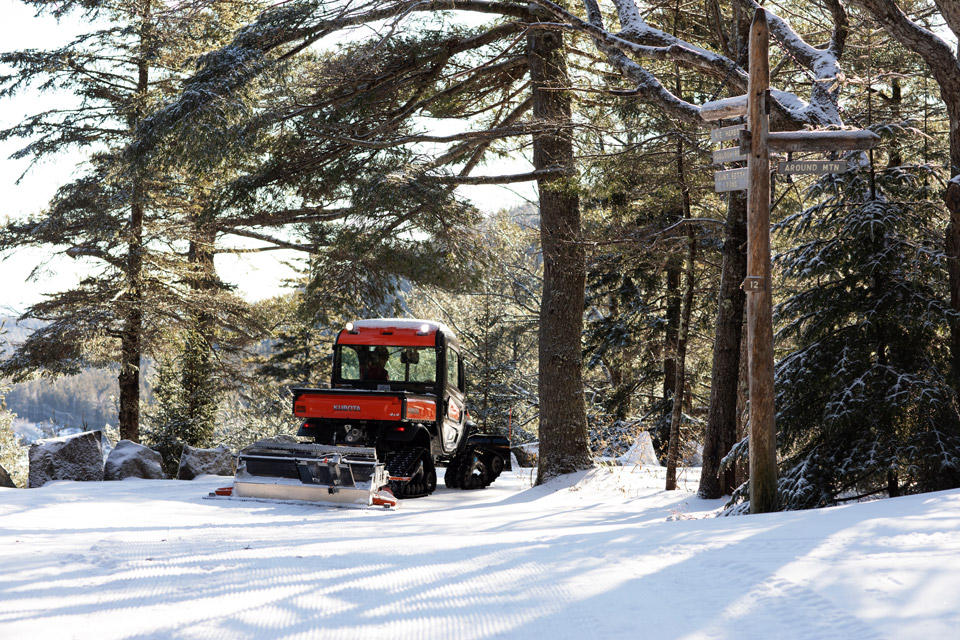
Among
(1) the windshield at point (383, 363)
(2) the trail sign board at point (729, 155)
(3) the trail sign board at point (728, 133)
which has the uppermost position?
(3) the trail sign board at point (728, 133)

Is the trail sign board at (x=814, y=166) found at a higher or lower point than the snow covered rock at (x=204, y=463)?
higher

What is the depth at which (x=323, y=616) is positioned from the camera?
362 centimetres

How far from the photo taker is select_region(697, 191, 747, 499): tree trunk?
10.1 metres

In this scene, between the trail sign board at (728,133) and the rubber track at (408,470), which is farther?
the rubber track at (408,470)

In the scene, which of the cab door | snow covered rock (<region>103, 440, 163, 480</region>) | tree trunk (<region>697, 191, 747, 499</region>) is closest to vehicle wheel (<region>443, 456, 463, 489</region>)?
the cab door

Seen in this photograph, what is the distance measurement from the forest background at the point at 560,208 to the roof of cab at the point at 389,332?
1.06 metres

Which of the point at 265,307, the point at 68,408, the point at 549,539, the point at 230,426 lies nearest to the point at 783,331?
the point at 549,539

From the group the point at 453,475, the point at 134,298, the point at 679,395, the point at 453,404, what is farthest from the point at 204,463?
the point at 679,395

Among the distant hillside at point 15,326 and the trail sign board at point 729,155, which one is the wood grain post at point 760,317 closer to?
the trail sign board at point 729,155

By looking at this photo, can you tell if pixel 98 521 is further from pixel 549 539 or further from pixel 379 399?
pixel 379 399

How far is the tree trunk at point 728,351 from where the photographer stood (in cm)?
1010

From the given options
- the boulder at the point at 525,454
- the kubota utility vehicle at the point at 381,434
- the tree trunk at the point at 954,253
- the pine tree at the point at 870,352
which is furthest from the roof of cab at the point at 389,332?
the boulder at the point at 525,454

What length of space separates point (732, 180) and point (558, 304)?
5.55m

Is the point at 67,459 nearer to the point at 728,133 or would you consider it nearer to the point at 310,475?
the point at 310,475
